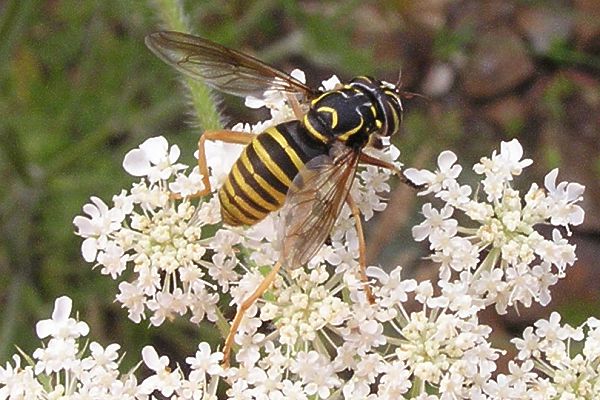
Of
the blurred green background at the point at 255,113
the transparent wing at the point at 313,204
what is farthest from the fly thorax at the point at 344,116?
the blurred green background at the point at 255,113

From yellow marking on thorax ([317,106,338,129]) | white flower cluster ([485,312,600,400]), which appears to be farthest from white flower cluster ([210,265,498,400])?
yellow marking on thorax ([317,106,338,129])

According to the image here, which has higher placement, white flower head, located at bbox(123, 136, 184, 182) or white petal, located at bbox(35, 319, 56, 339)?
white flower head, located at bbox(123, 136, 184, 182)

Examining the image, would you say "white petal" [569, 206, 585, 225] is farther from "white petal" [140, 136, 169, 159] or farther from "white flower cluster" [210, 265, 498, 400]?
"white petal" [140, 136, 169, 159]

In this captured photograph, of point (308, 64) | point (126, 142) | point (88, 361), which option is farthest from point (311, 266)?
point (308, 64)

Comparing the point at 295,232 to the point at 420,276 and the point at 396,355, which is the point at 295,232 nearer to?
the point at 396,355

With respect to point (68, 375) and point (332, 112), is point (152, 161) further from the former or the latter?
point (68, 375)

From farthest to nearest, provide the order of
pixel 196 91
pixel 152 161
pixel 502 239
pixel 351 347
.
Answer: pixel 196 91
pixel 152 161
pixel 502 239
pixel 351 347

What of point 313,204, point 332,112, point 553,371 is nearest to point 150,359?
point 313,204

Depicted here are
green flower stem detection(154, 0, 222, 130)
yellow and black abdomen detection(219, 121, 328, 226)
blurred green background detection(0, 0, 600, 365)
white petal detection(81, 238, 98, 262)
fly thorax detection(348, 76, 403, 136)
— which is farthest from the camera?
blurred green background detection(0, 0, 600, 365)
